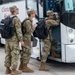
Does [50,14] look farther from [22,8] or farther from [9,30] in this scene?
[22,8]

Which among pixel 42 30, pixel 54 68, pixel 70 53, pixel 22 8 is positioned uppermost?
pixel 22 8

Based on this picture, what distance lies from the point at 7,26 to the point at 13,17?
28 centimetres

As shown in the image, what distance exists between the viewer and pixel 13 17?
7477mm

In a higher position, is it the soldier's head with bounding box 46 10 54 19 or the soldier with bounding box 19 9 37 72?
the soldier's head with bounding box 46 10 54 19

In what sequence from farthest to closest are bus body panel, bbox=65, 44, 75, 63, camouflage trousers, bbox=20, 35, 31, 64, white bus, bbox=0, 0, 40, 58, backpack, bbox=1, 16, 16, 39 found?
white bus, bbox=0, 0, 40, 58 < camouflage trousers, bbox=20, 35, 31, 64 < bus body panel, bbox=65, 44, 75, 63 < backpack, bbox=1, 16, 16, 39

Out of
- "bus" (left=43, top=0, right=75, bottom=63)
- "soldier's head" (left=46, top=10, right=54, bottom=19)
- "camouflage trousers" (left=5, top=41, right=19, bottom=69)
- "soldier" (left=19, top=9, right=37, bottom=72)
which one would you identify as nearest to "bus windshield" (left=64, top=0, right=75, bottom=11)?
"bus" (left=43, top=0, right=75, bottom=63)

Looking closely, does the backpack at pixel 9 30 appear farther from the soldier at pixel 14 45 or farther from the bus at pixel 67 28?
the bus at pixel 67 28

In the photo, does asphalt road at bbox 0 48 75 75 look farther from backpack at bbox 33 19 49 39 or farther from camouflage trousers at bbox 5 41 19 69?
backpack at bbox 33 19 49 39

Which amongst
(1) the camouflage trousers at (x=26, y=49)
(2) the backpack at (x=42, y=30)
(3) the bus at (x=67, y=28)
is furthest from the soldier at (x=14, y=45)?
(3) the bus at (x=67, y=28)

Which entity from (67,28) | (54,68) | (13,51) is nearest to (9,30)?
(13,51)

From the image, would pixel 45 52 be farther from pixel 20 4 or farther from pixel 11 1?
pixel 11 1

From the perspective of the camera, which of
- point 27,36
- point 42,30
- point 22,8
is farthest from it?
point 22,8

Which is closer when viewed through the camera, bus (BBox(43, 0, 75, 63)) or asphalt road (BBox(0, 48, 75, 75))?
bus (BBox(43, 0, 75, 63))

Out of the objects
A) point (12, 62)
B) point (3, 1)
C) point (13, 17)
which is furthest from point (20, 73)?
point (3, 1)
